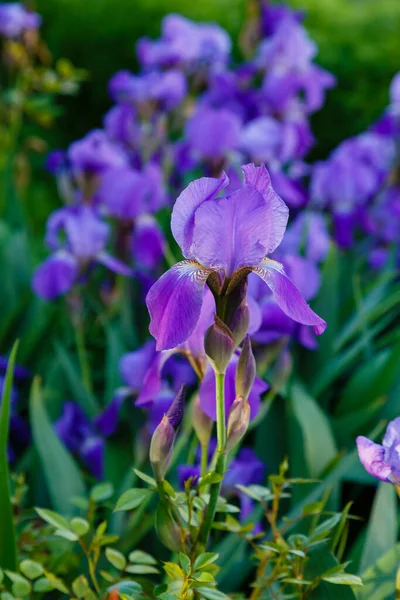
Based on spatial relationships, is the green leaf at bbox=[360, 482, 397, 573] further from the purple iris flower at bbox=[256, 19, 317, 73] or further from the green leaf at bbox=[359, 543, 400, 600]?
the purple iris flower at bbox=[256, 19, 317, 73]

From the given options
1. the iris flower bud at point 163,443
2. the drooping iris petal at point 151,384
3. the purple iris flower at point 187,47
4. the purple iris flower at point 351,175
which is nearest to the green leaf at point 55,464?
the drooping iris petal at point 151,384

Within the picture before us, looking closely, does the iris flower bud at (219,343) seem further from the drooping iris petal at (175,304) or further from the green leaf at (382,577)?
the green leaf at (382,577)

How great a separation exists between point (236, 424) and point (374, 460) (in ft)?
0.48

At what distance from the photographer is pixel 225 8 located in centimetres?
500

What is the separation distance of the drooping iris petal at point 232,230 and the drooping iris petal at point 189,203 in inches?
0.9

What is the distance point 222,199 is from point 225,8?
4687mm

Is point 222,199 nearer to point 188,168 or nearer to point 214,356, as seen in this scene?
point 214,356

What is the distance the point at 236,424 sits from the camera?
73 centimetres

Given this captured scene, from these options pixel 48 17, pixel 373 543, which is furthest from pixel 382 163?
pixel 48 17

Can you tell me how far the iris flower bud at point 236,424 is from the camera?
725 millimetres

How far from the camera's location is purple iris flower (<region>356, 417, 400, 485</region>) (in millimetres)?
741

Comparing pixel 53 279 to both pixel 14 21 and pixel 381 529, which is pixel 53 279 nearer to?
pixel 381 529

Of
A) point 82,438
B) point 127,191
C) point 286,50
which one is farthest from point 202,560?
point 286,50

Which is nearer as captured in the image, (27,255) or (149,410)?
(149,410)
